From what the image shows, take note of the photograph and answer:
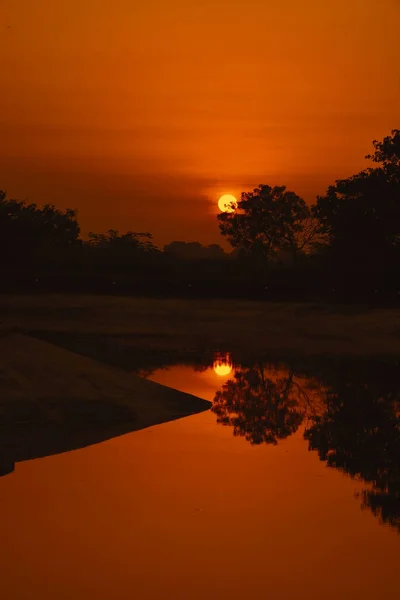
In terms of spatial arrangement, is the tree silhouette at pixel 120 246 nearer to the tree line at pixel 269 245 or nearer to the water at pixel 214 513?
the tree line at pixel 269 245

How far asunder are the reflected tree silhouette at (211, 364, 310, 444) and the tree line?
2869 cm

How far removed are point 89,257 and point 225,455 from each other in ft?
239

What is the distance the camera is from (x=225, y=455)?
39.2 feet

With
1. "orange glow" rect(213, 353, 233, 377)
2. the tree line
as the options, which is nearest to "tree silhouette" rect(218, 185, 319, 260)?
the tree line

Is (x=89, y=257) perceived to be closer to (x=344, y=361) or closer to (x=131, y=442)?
(x=344, y=361)

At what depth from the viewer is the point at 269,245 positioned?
83375mm

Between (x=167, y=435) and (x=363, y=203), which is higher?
→ (x=363, y=203)

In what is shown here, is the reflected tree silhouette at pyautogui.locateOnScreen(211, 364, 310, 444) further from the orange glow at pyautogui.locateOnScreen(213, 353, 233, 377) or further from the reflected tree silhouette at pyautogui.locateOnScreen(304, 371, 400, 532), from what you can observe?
the reflected tree silhouette at pyautogui.locateOnScreen(304, 371, 400, 532)

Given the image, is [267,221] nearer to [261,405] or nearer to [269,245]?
[269,245]

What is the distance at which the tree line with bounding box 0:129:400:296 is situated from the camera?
50062 millimetres

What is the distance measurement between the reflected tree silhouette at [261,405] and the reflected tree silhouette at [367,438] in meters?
0.47

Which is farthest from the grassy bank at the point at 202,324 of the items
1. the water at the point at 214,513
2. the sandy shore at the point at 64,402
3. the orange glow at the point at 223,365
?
the water at the point at 214,513

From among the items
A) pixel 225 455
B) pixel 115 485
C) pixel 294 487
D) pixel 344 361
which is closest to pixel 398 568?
pixel 294 487

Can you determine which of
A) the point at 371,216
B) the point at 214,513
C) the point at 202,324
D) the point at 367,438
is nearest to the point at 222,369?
the point at 367,438
